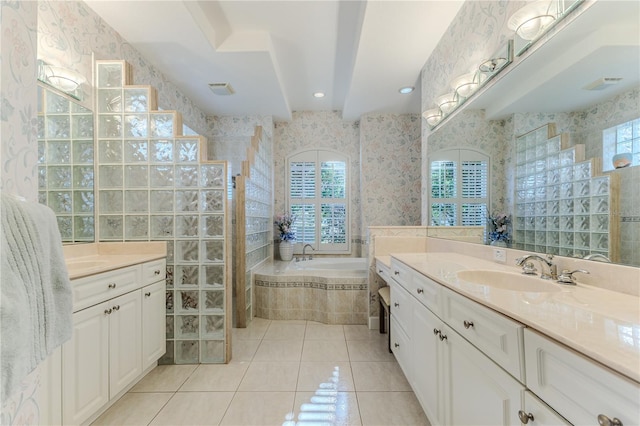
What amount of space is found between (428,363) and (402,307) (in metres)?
0.46

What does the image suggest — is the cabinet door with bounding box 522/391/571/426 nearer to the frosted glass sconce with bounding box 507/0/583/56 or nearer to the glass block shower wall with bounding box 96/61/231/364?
the frosted glass sconce with bounding box 507/0/583/56

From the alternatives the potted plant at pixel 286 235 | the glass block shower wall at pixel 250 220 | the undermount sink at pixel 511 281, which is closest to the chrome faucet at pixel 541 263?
the undermount sink at pixel 511 281

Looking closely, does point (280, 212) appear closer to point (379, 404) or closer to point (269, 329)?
point (269, 329)

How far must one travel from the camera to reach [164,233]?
2191 mm

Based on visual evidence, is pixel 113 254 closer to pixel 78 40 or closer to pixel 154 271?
pixel 154 271

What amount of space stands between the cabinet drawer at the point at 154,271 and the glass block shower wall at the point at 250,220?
33.3 inches

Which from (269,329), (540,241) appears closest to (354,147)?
(269,329)

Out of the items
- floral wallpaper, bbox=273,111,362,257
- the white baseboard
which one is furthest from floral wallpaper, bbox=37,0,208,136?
the white baseboard

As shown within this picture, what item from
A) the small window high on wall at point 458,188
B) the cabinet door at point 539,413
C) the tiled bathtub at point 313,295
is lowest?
the tiled bathtub at point 313,295

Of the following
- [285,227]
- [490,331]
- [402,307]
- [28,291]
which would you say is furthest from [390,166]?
[28,291]

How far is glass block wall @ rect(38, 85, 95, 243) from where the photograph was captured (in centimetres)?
174

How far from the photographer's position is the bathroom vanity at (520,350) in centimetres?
56

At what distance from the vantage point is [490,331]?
913mm

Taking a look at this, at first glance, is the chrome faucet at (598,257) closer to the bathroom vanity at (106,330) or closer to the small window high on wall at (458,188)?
the small window high on wall at (458,188)
